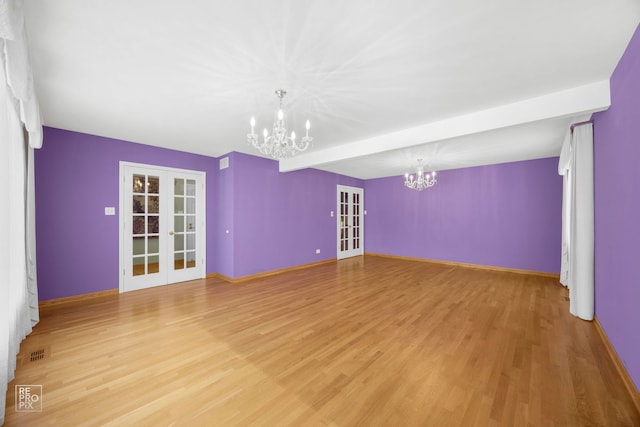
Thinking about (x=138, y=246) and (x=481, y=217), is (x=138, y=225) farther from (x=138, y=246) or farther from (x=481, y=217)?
(x=481, y=217)

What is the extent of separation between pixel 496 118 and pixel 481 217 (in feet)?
12.4

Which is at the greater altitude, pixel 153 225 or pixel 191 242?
pixel 153 225

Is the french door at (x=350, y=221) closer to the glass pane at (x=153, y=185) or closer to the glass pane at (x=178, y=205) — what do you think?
the glass pane at (x=178, y=205)

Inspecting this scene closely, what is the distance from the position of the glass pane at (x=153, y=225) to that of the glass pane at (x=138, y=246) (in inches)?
7.8

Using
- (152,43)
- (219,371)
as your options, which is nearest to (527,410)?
(219,371)

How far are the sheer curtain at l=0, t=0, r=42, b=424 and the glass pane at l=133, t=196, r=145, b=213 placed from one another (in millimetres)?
1358

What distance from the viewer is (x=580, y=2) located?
4.71 feet

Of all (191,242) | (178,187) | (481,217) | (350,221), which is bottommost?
(191,242)

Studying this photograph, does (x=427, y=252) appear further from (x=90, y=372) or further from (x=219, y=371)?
(x=90, y=372)

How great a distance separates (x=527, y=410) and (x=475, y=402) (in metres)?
0.31

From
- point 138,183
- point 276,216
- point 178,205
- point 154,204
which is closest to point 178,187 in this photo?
point 178,205

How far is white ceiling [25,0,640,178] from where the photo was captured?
59.0 inches

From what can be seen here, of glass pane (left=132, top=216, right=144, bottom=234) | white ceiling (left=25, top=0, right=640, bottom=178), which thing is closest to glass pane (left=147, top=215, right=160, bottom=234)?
glass pane (left=132, top=216, right=144, bottom=234)

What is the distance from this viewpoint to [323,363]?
2059 mm
